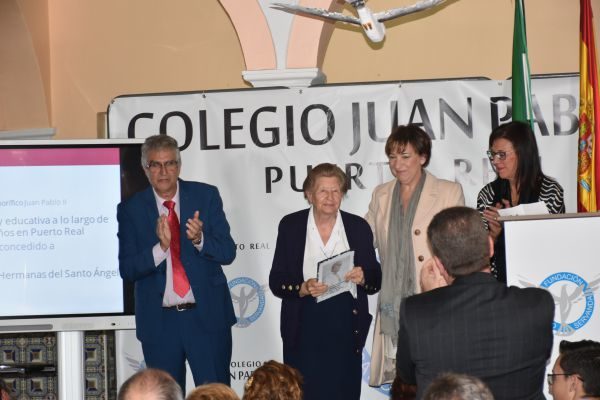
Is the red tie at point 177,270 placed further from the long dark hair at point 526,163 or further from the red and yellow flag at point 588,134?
the red and yellow flag at point 588,134

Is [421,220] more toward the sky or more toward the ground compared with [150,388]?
more toward the sky

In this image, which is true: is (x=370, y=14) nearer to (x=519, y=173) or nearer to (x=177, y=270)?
(x=519, y=173)

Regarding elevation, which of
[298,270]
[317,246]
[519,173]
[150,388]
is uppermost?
[519,173]

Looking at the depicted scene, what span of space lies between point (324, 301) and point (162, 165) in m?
1.07

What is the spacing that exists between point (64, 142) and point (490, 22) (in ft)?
11.0

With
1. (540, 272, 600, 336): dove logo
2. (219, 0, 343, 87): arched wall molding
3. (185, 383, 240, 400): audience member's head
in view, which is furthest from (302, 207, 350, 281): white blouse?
(185, 383, 240, 400): audience member's head

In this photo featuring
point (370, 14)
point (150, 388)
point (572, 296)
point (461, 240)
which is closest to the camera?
point (150, 388)

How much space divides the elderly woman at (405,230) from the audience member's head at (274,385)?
2.21 m

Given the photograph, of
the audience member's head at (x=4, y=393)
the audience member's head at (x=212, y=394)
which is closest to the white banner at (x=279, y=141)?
the audience member's head at (x=4, y=393)

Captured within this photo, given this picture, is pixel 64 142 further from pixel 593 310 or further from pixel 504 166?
pixel 593 310

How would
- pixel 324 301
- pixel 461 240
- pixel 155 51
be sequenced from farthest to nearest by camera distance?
pixel 155 51, pixel 324 301, pixel 461 240

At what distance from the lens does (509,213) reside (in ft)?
16.4

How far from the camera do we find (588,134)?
21.2ft

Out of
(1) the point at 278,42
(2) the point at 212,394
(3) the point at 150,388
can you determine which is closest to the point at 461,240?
(2) the point at 212,394
